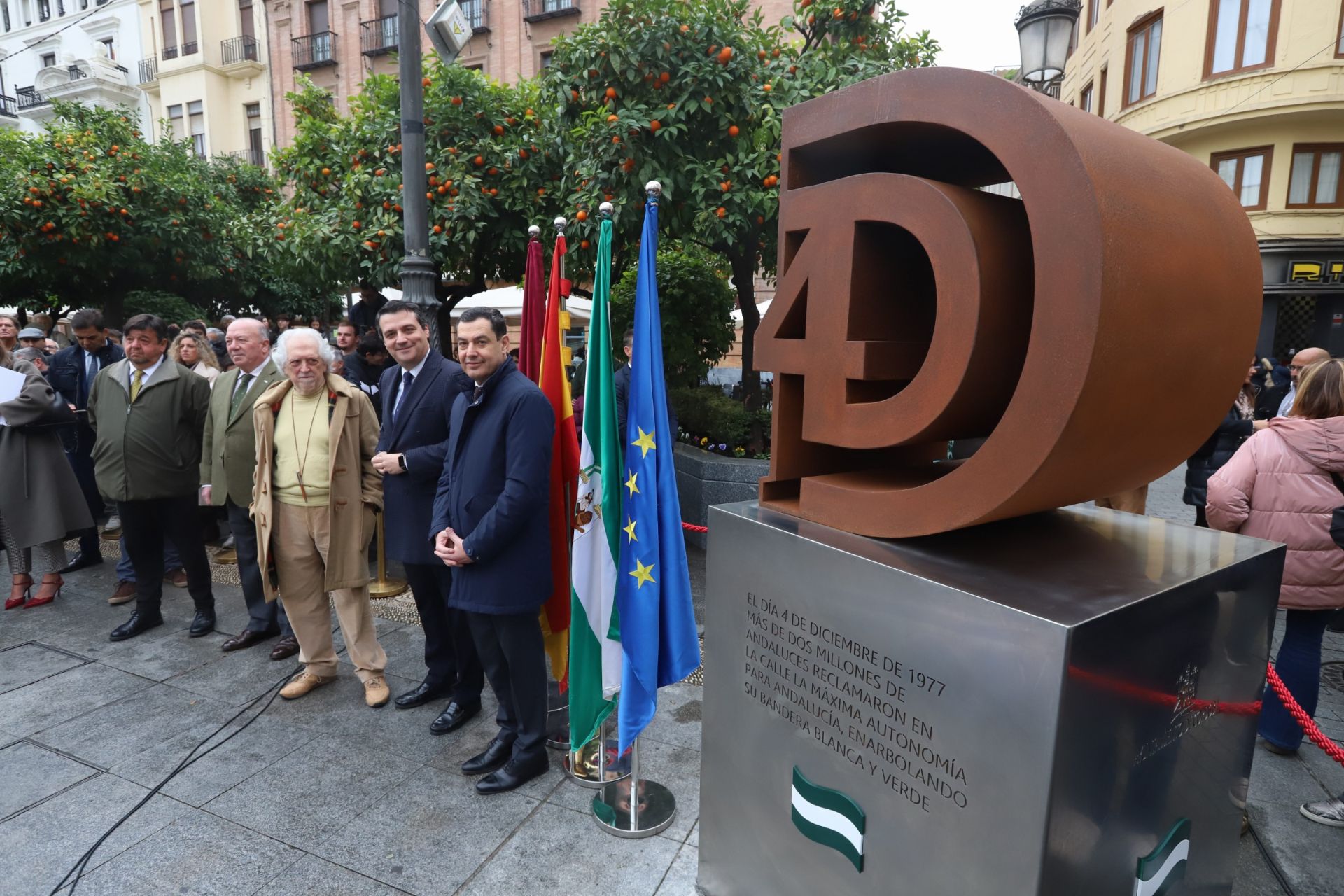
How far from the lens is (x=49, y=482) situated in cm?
547

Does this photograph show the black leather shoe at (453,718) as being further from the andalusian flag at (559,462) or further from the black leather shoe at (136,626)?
the black leather shoe at (136,626)

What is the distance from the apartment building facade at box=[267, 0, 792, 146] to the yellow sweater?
22.3 m

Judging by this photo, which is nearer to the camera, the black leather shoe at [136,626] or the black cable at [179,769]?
the black cable at [179,769]

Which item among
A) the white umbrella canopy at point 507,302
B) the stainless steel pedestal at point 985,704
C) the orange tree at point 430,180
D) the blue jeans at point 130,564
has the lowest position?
the blue jeans at point 130,564

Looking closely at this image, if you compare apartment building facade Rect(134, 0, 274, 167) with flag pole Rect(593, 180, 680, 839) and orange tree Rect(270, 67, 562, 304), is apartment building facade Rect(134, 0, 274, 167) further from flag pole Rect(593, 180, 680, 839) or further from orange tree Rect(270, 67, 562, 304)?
flag pole Rect(593, 180, 680, 839)

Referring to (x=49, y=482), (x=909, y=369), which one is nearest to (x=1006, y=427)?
(x=909, y=369)

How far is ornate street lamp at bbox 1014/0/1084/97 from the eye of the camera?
536cm

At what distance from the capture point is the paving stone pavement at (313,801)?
2699 millimetres

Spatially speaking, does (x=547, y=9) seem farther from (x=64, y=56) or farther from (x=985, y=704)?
(x=985, y=704)

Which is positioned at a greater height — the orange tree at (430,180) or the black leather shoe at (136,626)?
the orange tree at (430,180)

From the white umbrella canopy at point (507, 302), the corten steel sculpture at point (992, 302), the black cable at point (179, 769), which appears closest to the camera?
the corten steel sculpture at point (992, 302)

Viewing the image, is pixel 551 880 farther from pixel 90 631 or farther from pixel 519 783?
pixel 90 631

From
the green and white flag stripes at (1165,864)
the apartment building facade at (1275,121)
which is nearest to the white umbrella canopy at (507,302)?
the green and white flag stripes at (1165,864)

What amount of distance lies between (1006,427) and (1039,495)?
209mm
